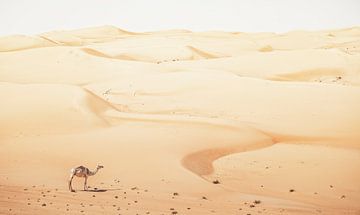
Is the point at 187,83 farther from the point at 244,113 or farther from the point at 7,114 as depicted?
the point at 7,114

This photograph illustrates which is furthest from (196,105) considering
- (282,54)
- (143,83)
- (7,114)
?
(282,54)

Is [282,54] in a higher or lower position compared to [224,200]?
higher

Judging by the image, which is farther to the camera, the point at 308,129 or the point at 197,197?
the point at 308,129

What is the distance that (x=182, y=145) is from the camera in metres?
16.8

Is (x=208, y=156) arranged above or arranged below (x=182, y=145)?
below

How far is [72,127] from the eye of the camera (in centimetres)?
1900

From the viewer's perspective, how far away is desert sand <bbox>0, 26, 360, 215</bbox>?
11.4m

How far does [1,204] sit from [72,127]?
32.0ft

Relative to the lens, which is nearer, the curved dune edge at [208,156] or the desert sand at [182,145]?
the desert sand at [182,145]

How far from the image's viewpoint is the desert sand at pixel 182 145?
11.4 m

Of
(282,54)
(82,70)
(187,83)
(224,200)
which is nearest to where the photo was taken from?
(224,200)

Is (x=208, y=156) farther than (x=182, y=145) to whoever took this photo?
No

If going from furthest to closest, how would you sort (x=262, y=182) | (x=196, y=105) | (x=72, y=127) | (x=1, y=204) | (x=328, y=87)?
(x=328, y=87)
(x=196, y=105)
(x=72, y=127)
(x=262, y=182)
(x=1, y=204)

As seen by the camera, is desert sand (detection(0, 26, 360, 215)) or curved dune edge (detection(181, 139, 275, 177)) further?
curved dune edge (detection(181, 139, 275, 177))
